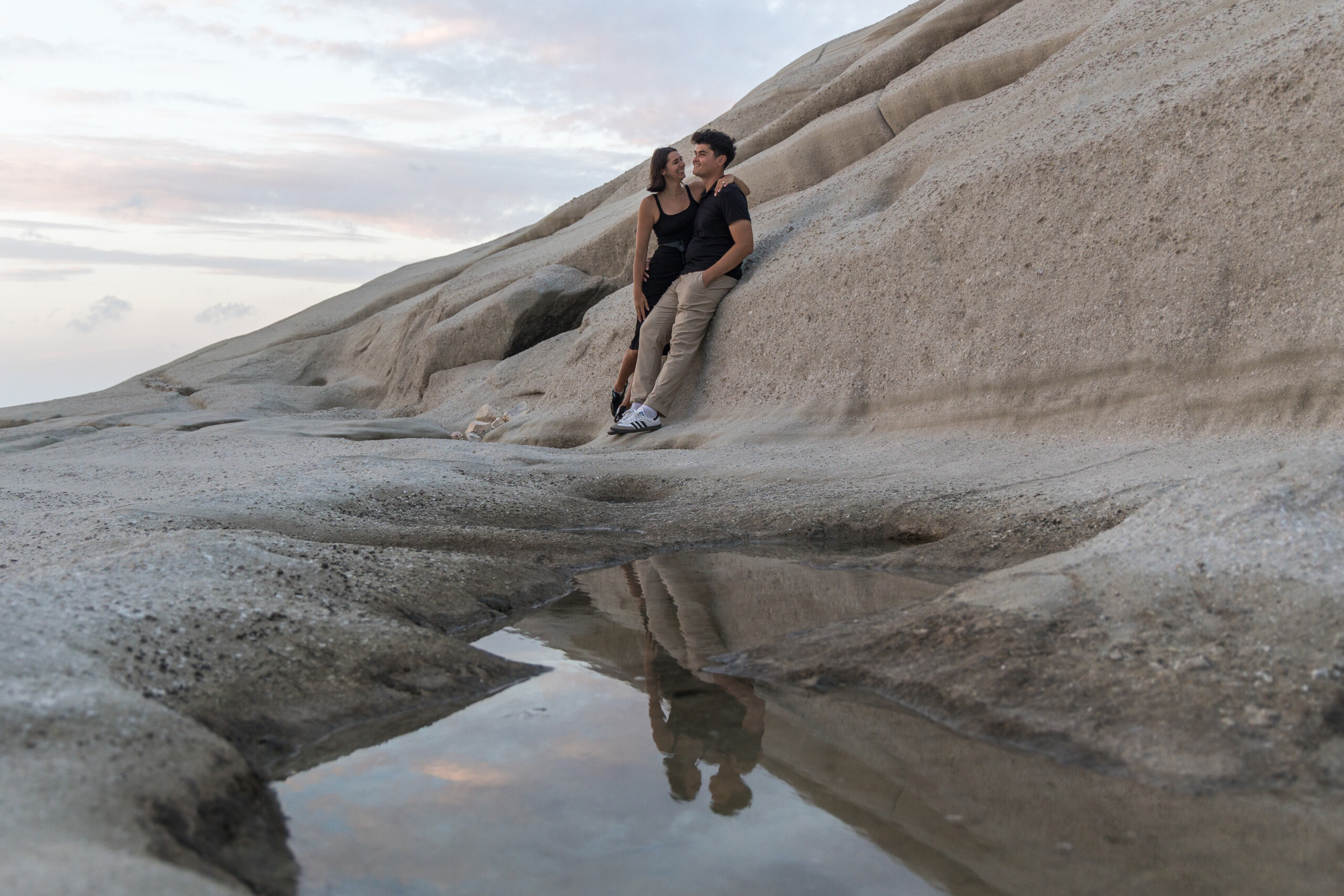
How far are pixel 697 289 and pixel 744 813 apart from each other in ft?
16.1

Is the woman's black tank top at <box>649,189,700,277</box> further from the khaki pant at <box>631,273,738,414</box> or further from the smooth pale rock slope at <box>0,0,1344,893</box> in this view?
the smooth pale rock slope at <box>0,0,1344,893</box>

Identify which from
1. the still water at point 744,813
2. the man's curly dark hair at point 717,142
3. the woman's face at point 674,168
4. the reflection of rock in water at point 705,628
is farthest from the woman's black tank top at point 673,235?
the still water at point 744,813

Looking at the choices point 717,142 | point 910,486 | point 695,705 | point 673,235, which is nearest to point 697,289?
point 673,235

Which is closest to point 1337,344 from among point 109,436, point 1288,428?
point 1288,428

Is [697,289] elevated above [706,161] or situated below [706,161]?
below

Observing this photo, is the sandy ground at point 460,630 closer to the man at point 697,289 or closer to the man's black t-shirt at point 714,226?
the man at point 697,289

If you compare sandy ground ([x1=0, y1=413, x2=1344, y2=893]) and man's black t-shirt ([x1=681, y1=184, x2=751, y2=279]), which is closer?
sandy ground ([x1=0, y1=413, x2=1344, y2=893])

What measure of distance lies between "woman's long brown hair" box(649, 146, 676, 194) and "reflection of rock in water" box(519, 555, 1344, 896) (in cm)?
408

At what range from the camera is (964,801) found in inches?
70.9

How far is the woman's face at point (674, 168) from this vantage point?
6227 mm

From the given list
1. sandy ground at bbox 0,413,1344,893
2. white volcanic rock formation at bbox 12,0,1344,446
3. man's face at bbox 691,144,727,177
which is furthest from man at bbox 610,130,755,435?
sandy ground at bbox 0,413,1344,893

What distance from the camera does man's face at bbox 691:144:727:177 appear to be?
20.5 feet

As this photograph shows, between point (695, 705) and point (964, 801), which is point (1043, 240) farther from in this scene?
point (964, 801)

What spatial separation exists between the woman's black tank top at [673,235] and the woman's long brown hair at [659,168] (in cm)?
11
